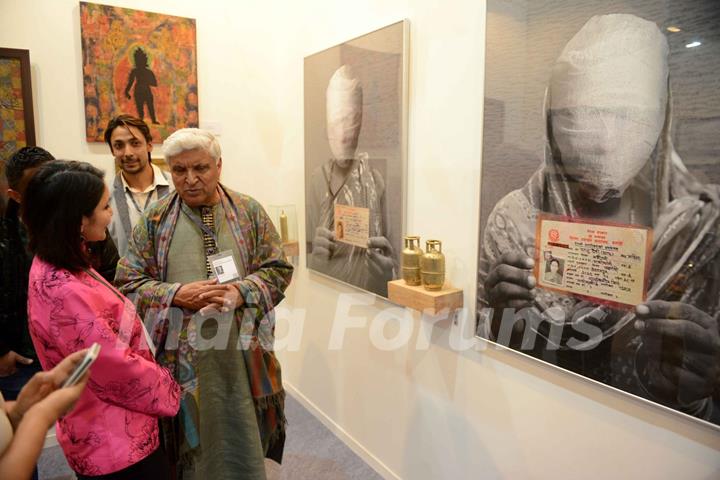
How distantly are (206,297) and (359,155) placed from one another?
107cm

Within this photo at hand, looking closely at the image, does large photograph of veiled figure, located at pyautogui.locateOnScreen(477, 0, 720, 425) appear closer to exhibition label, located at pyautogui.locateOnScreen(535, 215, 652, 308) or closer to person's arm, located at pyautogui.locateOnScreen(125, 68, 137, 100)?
exhibition label, located at pyautogui.locateOnScreen(535, 215, 652, 308)

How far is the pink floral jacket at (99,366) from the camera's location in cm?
125

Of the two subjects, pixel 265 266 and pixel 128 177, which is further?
pixel 128 177

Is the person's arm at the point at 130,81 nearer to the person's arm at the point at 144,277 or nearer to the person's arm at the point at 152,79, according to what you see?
the person's arm at the point at 152,79

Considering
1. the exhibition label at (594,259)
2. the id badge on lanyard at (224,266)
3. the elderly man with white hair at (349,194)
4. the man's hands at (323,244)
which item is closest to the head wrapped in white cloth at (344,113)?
the elderly man with white hair at (349,194)

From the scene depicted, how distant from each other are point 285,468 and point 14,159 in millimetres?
1903

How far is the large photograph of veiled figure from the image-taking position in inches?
47.5

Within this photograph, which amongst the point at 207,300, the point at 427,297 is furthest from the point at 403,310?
the point at 207,300

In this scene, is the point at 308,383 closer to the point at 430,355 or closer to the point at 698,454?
the point at 430,355

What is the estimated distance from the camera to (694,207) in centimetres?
122

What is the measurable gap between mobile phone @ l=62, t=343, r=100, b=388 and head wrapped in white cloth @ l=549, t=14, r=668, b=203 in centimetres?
132

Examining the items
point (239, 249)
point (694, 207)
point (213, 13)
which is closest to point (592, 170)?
point (694, 207)

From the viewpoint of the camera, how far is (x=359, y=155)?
241 cm

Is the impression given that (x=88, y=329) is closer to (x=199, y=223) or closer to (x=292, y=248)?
(x=199, y=223)
